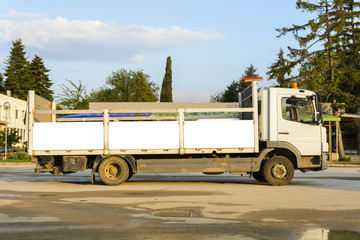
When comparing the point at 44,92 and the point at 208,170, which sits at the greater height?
the point at 44,92

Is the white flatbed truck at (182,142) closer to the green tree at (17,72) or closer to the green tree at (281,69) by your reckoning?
the green tree at (281,69)

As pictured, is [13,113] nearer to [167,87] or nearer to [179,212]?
[167,87]

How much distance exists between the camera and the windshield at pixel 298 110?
1425 cm

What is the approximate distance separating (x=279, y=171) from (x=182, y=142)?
3.02m

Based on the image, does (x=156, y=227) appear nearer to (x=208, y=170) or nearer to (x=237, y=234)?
(x=237, y=234)

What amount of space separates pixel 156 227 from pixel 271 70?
95.4 ft

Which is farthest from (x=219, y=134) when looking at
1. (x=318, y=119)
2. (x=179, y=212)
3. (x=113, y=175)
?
(x=179, y=212)

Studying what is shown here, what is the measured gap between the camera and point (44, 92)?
296 ft

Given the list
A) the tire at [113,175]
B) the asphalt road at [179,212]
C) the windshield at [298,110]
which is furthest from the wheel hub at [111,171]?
the windshield at [298,110]

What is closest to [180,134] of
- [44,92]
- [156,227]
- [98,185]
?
[98,185]

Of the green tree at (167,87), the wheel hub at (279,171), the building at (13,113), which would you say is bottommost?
the wheel hub at (279,171)

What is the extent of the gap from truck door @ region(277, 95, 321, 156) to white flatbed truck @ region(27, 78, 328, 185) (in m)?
0.03

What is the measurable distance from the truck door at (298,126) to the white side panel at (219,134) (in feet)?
3.31

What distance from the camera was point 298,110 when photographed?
14.4 meters
